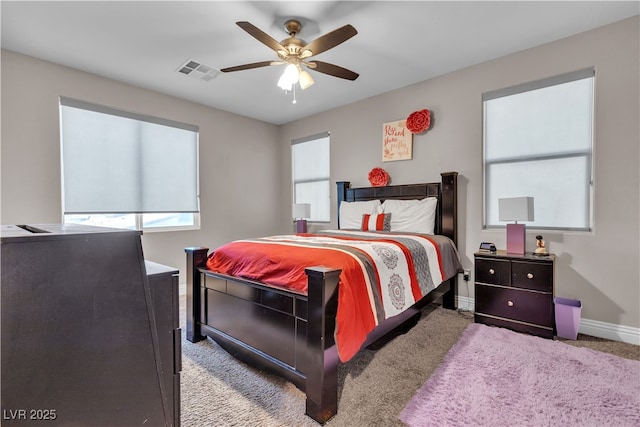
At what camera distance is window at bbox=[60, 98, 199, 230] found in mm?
3059

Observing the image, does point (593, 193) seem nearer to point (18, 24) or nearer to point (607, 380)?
point (607, 380)

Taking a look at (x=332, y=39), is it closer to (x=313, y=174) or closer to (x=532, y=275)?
(x=532, y=275)

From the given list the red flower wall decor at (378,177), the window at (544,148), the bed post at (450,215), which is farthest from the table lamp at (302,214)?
the window at (544,148)

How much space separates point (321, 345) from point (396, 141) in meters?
2.90

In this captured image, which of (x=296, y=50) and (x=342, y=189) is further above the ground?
(x=296, y=50)

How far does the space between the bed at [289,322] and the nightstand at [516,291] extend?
0.35m

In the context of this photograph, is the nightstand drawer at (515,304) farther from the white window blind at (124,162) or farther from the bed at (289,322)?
the white window blind at (124,162)

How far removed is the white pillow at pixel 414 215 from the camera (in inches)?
125

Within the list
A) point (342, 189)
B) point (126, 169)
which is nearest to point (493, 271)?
point (342, 189)

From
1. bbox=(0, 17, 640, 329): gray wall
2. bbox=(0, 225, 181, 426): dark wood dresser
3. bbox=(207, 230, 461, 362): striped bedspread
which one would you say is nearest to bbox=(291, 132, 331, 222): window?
bbox=(0, 17, 640, 329): gray wall

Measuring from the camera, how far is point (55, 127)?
2938 millimetres

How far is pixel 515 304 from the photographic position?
99.9 inches

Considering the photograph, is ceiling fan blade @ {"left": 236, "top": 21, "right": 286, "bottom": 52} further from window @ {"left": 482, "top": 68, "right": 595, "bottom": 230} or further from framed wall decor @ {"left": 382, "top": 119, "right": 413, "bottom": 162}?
window @ {"left": 482, "top": 68, "right": 595, "bottom": 230}

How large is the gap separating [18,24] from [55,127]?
3.00 ft
